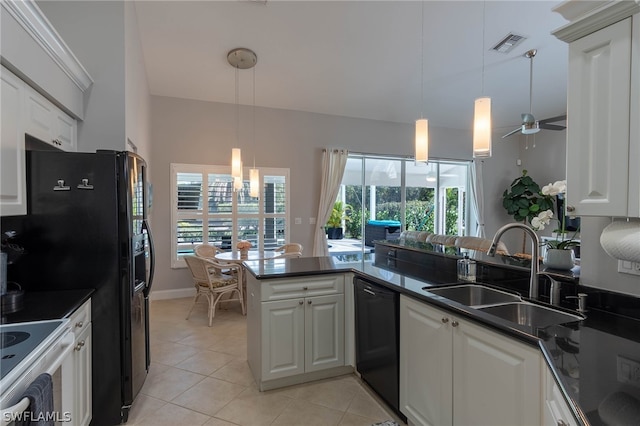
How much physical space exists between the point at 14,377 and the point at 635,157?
7.79 ft

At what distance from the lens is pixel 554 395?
1105mm

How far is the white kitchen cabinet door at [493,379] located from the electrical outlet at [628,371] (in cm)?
24

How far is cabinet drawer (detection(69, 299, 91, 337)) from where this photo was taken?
1.74 m

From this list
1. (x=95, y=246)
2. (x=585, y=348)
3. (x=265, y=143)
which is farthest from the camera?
(x=265, y=143)

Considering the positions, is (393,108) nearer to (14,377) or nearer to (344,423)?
(344,423)

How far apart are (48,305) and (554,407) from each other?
2366 mm

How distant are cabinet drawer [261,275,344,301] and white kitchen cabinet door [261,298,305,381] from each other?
52mm

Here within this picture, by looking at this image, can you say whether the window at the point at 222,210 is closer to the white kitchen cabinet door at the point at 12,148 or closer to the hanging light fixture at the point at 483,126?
the white kitchen cabinet door at the point at 12,148

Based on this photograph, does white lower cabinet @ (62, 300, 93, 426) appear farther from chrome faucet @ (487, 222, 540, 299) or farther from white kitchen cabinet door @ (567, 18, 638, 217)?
white kitchen cabinet door @ (567, 18, 638, 217)

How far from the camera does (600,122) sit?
1.33 m

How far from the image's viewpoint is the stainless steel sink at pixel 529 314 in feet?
5.28

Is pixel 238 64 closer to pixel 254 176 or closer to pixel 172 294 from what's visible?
pixel 254 176

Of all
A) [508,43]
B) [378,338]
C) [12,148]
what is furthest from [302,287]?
[508,43]

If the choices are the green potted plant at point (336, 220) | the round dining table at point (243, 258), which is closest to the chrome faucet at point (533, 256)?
the round dining table at point (243, 258)
